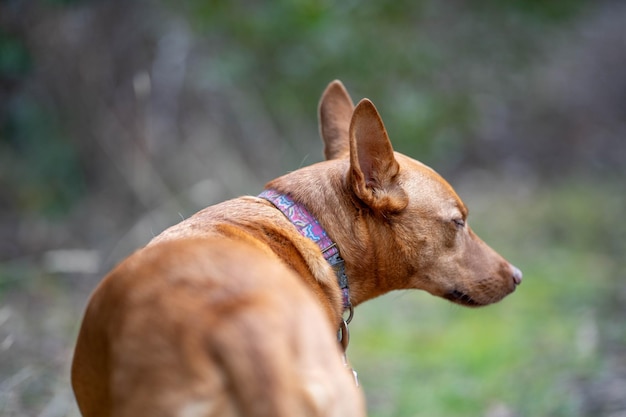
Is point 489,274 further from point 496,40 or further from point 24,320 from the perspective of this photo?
point 496,40

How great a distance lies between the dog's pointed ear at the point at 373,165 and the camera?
324cm

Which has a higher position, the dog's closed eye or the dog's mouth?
the dog's closed eye

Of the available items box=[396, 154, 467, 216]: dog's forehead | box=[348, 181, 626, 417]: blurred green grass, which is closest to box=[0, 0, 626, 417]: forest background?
box=[348, 181, 626, 417]: blurred green grass

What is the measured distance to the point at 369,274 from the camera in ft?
11.4

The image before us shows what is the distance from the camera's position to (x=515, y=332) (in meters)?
6.38

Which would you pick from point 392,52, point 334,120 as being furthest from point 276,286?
point 392,52

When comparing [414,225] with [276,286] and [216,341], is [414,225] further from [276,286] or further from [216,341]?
[216,341]

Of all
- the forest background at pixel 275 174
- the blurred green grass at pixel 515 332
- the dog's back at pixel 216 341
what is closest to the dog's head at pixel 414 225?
the blurred green grass at pixel 515 332

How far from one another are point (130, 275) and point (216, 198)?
496cm

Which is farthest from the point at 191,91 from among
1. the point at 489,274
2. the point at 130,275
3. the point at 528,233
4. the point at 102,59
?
the point at 130,275

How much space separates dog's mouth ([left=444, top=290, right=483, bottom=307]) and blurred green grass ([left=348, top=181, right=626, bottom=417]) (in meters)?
0.51

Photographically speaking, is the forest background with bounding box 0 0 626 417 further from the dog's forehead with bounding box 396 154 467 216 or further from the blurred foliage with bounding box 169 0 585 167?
the dog's forehead with bounding box 396 154 467 216

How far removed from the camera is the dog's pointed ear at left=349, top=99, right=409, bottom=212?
3242mm

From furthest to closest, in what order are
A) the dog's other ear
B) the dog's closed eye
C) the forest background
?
the forest background
the dog's other ear
the dog's closed eye
